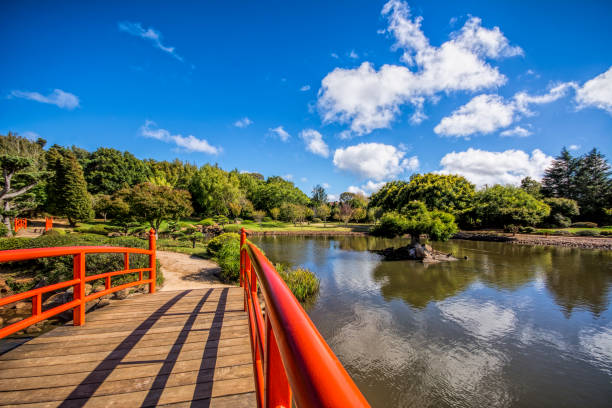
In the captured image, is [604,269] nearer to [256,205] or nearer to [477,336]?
[477,336]

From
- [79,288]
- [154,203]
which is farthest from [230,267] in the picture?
[154,203]

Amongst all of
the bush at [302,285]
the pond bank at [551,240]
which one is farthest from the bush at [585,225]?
the bush at [302,285]

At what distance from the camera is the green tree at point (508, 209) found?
94.6 ft

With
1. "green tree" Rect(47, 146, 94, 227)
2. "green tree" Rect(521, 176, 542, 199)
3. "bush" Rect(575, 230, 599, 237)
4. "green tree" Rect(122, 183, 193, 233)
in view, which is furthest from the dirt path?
"green tree" Rect(521, 176, 542, 199)

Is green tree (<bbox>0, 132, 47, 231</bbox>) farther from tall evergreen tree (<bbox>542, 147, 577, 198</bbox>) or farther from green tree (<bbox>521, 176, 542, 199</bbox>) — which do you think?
tall evergreen tree (<bbox>542, 147, 577, 198</bbox>)

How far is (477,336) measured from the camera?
6.75 metres

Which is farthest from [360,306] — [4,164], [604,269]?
[4,164]

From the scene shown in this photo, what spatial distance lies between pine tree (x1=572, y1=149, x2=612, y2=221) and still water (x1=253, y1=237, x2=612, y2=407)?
105ft

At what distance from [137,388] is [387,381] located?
15.9ft

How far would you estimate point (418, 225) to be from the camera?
54.8ft

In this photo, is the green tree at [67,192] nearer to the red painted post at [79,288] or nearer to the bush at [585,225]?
the red painted post at [79,288]

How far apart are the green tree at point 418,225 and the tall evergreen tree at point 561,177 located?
128 feet

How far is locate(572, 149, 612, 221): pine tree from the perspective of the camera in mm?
33969

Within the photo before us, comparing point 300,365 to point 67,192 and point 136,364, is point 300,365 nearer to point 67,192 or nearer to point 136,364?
point 136,364
